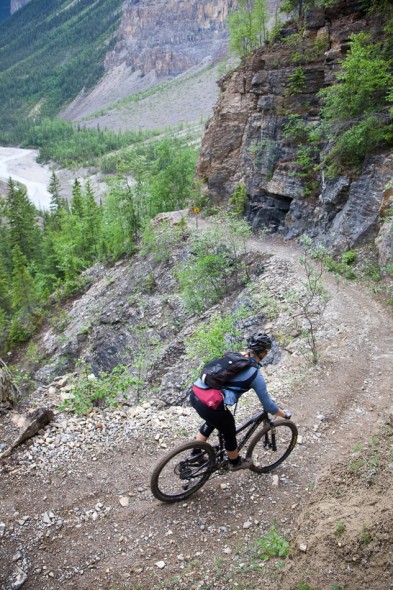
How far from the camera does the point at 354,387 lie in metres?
10.0

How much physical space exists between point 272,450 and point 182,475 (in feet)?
5.68

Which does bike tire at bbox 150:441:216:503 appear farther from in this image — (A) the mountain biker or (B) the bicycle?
(A) the mountain biker

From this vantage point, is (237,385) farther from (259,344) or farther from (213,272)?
(213,272)

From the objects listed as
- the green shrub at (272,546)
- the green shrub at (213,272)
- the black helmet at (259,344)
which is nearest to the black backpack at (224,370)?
the black helmet at (259,344)

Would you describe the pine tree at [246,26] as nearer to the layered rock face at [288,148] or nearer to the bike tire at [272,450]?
the layered rock face at [288,148]

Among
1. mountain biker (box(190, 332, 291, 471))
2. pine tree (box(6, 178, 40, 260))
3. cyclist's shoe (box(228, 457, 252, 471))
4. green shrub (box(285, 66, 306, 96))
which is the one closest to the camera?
mountain biker (box(190, 332, 291, 471))

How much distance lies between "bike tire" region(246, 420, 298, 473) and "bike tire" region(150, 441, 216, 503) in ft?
2.71

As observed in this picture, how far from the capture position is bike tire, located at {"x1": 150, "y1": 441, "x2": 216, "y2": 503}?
19.7 ft

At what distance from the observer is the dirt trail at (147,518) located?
17.5 ft

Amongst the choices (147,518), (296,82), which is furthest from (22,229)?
(147,518)

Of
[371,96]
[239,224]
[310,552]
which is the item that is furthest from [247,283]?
[310,552]

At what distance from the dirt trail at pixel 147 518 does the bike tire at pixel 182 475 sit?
21cm

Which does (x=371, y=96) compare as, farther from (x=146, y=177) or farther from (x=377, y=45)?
(x=146, y=177)

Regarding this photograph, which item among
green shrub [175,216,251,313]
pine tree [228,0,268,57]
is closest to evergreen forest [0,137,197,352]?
pine tree [228,0,268,57]
